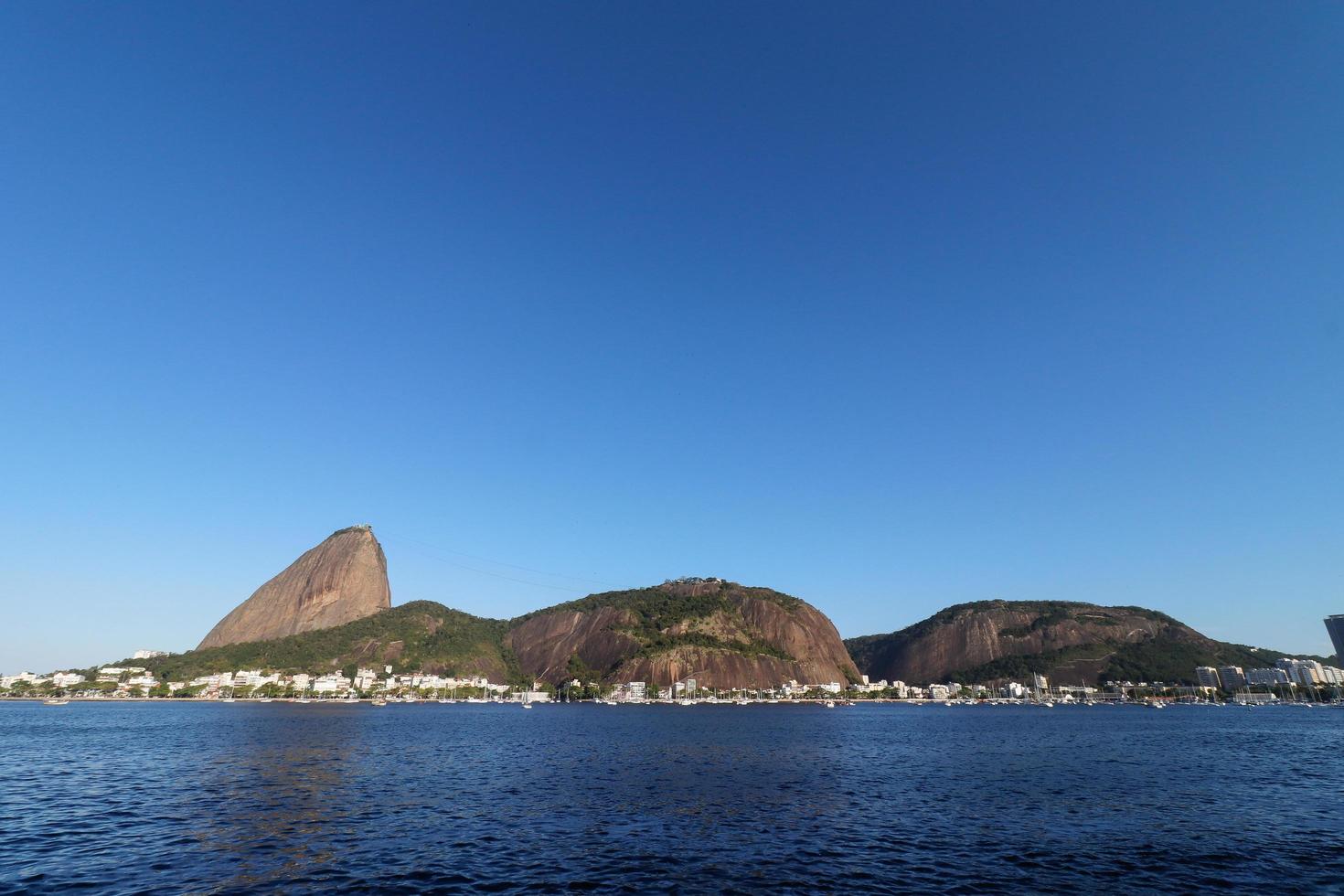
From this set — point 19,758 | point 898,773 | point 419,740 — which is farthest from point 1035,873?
point 19,758

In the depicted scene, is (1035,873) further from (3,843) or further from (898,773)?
(3,843)

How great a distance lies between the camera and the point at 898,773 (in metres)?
50.2

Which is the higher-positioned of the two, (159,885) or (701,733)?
(159,885)

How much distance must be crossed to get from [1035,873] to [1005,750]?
5227 centimetres

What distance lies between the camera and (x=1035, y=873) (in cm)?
2328

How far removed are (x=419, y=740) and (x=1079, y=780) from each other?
65532 mm

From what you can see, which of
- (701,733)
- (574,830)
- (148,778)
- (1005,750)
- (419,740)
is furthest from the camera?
(701,733)

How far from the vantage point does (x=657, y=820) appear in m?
32.1

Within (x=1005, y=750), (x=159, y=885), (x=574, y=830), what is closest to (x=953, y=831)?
(x=574, y=830)

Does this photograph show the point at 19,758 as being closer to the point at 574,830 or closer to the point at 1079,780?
the point at 574,830

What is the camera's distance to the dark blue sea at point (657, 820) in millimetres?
22516

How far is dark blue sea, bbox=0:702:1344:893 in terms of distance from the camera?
22.5 metres

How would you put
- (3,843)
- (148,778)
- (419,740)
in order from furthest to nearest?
(419,740) < (148,778) < (3,843)

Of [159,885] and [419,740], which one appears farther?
[419,740]
